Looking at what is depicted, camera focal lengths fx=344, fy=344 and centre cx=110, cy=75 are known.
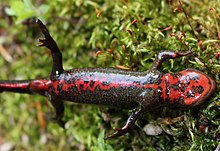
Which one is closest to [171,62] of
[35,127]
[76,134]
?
[76,134]

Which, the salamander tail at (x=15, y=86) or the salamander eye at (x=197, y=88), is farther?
the salamander tail at (x=15, y=86)

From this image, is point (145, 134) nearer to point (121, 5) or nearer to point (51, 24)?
point (121, 5)

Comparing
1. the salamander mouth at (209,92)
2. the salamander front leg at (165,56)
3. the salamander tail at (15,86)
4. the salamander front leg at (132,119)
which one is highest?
the salamander front leg at (165,56)

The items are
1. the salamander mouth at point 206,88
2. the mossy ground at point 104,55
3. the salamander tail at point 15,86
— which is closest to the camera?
the salamander mouth at point 206,88

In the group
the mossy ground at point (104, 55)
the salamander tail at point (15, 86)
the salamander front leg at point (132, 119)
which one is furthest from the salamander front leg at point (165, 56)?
the salamander tail at point (15, 86)

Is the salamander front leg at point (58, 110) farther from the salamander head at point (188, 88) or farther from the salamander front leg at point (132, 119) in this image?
the salamander head at point (188, 88)

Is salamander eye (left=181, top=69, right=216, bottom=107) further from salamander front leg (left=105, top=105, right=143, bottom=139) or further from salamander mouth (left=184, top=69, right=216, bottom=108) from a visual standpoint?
salamander front leg (left=105, top=105, right=143, bottom=139)

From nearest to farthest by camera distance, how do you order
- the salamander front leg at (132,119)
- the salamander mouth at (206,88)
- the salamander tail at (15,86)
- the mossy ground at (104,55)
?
the salamander mouth at (206,88)
the salamander front leg at (132,119)
the mossy ground at (104,55)
the salamander tail at (15,86)
